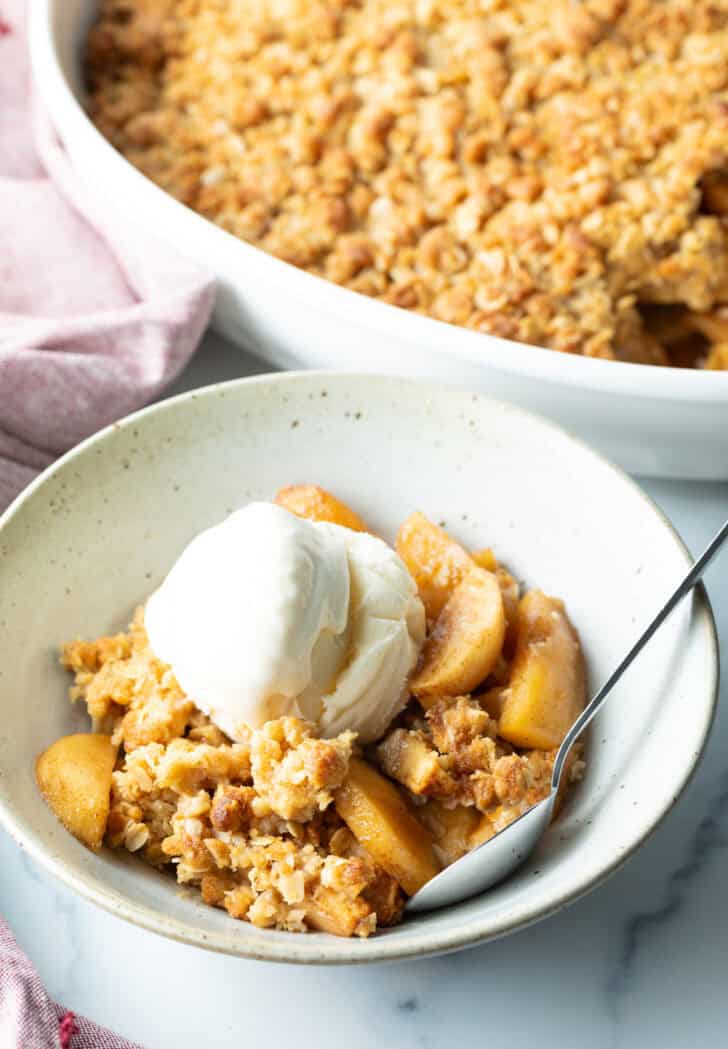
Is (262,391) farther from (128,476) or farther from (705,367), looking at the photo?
(705,367)

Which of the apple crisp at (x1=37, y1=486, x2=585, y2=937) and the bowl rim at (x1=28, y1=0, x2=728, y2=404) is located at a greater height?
the bowl rim at (x1=28, y1=0, x2=728, y2=404)

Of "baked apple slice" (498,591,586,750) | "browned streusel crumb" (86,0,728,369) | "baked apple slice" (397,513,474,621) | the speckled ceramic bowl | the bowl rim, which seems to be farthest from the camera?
"browned streusel crumb" (86,0,728,369)

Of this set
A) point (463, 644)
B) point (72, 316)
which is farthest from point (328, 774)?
point (72, 316)

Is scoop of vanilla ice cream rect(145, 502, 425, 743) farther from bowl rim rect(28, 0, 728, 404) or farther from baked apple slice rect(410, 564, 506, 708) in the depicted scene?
bowl rim rect(28, 0, 728, 404)

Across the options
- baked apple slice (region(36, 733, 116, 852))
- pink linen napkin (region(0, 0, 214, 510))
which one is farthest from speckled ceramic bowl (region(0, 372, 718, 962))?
pink linen napkin (region(0, 0, 214, 510))

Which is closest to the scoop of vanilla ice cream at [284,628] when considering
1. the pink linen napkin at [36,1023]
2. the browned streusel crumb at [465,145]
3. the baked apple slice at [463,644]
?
the baked apple slice at [463,644]

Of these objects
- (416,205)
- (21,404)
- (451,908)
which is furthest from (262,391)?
(451,908)

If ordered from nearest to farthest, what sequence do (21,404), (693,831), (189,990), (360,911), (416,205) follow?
(360,911) → (189,990) → (693,831) → (21,404) → (416,205)
